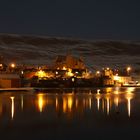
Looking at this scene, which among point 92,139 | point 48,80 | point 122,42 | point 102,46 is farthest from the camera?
point 122,42

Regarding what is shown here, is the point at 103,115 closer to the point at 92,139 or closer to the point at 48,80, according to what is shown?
the point at 92,139

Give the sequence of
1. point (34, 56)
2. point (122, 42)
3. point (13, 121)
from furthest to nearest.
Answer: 1. point (122, 42)
2. point (34, 56)
3. point (13, 121)

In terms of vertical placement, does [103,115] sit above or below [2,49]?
below

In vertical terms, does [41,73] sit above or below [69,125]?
above

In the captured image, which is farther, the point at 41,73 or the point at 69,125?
the point at 41,73

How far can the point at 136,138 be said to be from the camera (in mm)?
13633

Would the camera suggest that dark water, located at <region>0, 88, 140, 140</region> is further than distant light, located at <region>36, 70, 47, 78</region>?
No

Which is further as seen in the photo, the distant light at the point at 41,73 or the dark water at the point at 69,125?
the distant light at the point at 41,73

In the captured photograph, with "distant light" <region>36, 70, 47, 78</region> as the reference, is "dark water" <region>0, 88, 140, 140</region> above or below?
below

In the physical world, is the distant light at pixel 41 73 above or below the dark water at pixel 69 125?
above

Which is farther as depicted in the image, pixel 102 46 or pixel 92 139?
pixel 102 46

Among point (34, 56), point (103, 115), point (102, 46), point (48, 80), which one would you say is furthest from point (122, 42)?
point (103, 115)

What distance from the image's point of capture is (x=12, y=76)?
52.7 metres

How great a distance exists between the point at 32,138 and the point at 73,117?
5.24 metres
